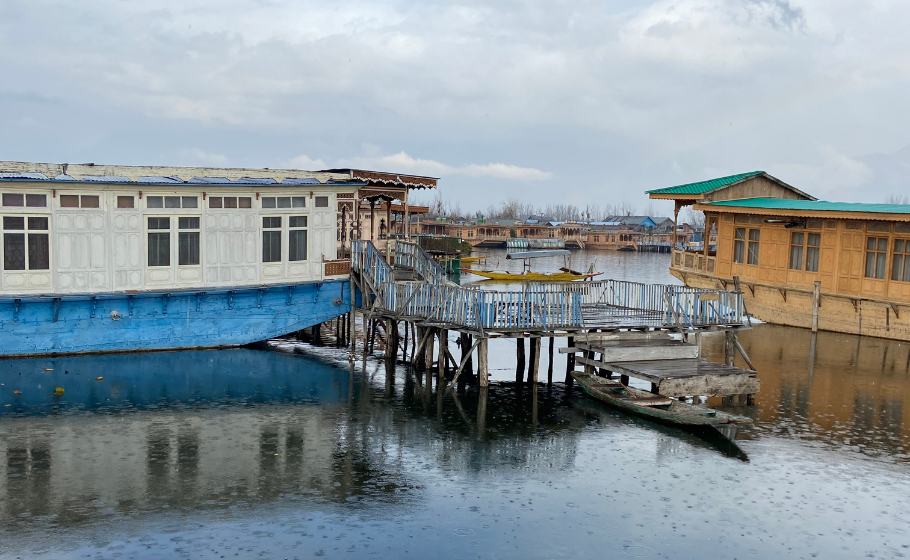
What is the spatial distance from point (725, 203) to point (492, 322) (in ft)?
66.0

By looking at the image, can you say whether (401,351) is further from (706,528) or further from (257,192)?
(706,528)

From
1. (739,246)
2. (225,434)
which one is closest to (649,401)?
(225,434)

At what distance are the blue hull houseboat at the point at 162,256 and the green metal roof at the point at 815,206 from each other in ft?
60.3

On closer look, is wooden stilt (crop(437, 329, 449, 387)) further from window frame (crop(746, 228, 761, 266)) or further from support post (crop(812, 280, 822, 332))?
window frame (crop(746, 228, 761, 266))

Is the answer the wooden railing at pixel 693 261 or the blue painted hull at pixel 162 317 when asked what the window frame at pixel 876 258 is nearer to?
the wooden railing at pixel 693 261

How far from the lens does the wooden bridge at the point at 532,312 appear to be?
79.8 feet

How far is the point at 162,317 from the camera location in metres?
28.0

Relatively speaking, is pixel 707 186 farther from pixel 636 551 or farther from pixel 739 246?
pixel 636 551

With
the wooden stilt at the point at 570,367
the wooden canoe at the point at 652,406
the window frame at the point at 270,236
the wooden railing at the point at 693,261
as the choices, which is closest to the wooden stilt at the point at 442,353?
the wooden stilt at the point at 570,367

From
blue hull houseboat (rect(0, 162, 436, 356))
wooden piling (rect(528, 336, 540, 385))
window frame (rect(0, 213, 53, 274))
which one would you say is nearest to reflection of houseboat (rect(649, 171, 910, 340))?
wooden piling (rect(528, 336, 540, 385))

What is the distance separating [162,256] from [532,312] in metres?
12.2

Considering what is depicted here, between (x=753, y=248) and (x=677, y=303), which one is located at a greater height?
(x=753, y=248)

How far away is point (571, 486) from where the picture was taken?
17.4 meters

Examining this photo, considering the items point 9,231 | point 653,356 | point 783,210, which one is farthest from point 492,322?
point 783,210
